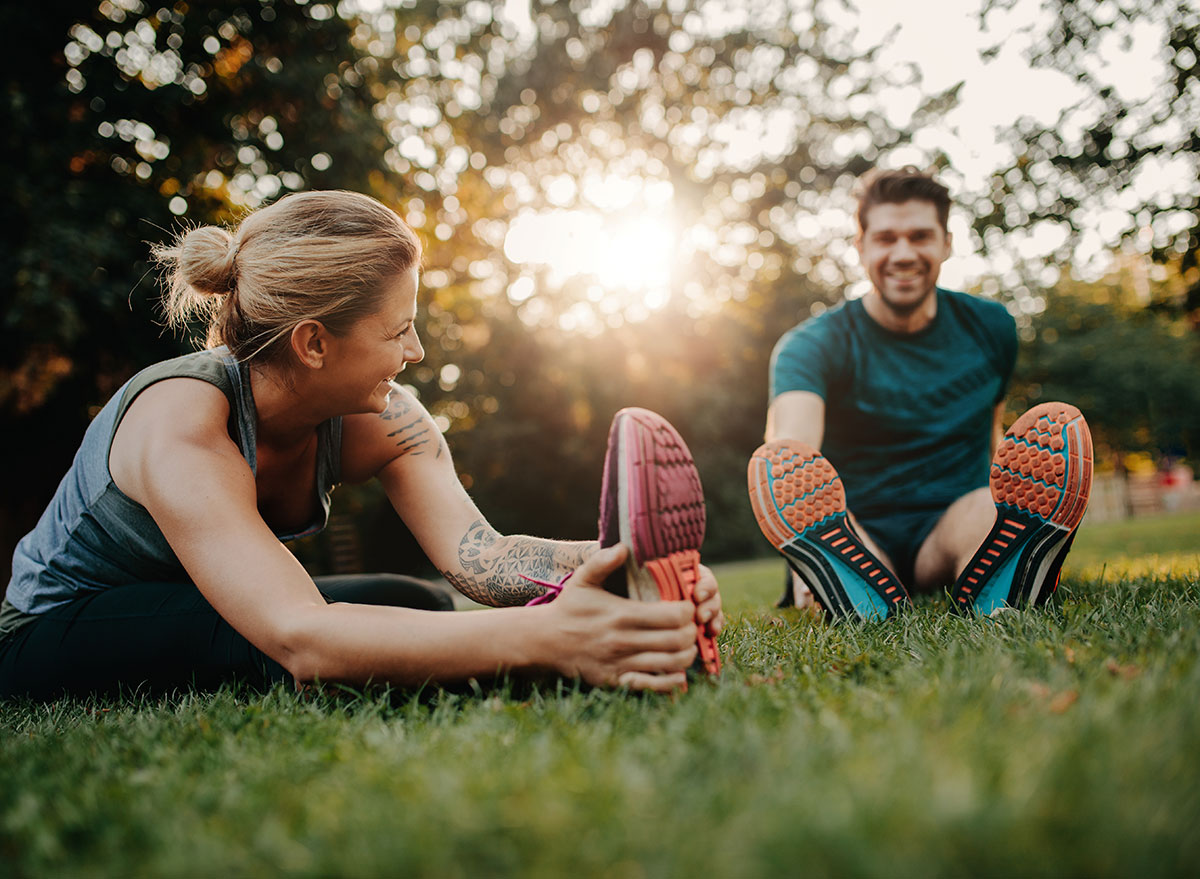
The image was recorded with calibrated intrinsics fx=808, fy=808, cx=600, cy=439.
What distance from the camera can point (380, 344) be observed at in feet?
7.16

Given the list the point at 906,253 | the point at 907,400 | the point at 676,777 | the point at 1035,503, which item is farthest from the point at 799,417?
the point at 676,777

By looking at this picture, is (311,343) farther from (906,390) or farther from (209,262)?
(906,390)

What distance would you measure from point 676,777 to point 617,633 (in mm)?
513

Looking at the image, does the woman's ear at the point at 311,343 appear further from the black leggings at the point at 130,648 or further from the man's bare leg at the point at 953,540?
the man's bare leg at the point at 953,540

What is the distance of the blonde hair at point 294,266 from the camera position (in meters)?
2.09

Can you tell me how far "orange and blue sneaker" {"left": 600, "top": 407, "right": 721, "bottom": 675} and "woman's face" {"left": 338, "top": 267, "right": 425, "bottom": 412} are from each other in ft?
2.74

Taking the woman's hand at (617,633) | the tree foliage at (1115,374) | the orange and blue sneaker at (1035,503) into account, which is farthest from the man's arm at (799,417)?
the tree foliage at (1115,374)

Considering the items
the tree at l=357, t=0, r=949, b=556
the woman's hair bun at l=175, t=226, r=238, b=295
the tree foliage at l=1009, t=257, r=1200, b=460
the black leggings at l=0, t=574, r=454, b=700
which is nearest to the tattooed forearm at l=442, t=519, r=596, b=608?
the black leggings at l=0, t=574, r=454, b=700

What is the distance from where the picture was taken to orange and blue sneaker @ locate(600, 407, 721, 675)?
1573 millimetres

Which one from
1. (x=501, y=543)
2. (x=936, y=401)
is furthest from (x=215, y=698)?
(x=936, y=401)

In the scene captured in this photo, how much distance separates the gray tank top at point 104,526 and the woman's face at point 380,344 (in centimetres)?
30

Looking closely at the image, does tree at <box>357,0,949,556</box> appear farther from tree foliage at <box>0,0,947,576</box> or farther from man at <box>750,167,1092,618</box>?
man at <box>750,167,1092,618</box>

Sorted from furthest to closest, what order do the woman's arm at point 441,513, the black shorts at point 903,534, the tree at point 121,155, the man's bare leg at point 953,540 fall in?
the tree at point 121,155, the black shorts at point 903,534, the man's bare leg at point 953,540, the woman's arm at point 441,513

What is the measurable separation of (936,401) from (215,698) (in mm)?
3039
